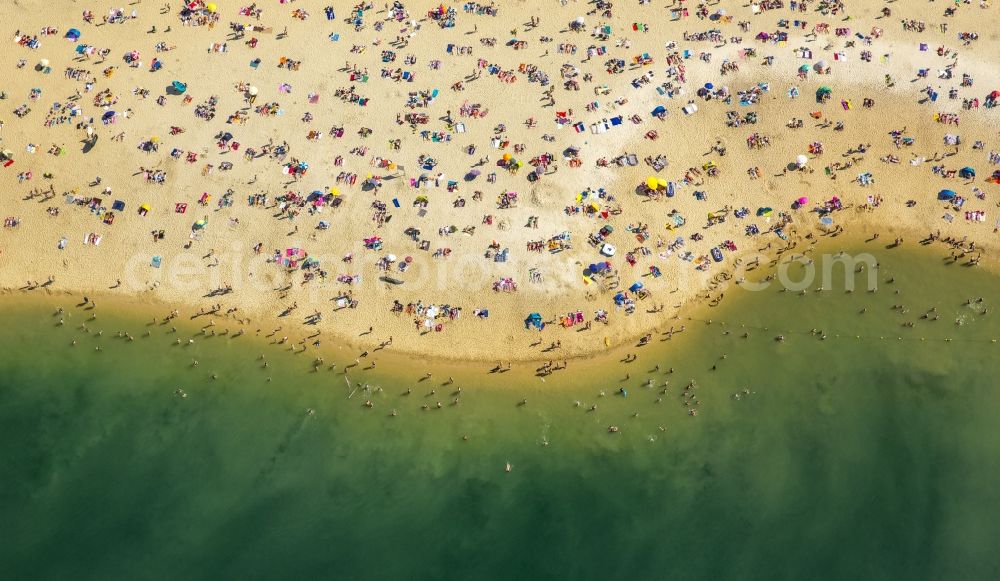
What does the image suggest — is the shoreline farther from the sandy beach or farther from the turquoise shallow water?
the turquoise shallow water

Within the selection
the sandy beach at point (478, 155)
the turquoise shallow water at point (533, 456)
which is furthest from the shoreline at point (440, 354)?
the turquoise shallow water at point (533, 456)

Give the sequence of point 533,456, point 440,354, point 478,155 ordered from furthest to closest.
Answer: point 478,155 < point 440,354 < point 533,456

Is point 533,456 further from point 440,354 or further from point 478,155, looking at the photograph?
point 478,155

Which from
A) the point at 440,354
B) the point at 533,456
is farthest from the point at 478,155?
the point at 533,456

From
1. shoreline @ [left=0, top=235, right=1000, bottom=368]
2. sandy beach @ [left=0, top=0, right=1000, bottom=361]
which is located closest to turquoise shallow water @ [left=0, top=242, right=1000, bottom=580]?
shoreline @ [left=0, top=235, right=1000, bottom=368]

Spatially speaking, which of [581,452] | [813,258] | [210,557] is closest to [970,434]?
[813,258]

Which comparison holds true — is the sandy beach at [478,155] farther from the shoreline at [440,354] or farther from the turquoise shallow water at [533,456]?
the turquoise shallow water at [533,456]
